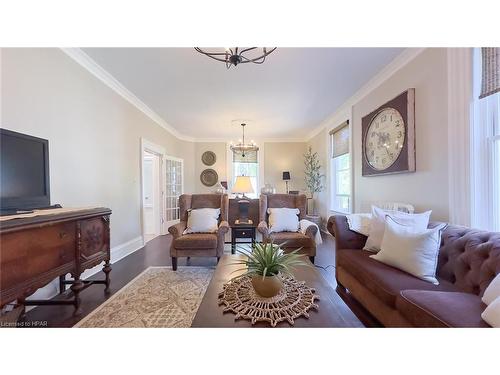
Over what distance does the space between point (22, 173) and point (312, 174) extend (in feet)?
18.7

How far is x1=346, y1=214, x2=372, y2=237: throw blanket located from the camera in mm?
2263

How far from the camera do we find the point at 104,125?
305cm

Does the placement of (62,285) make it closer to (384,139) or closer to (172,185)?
(172,185)

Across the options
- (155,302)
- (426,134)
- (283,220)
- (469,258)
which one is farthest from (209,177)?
(469,258)

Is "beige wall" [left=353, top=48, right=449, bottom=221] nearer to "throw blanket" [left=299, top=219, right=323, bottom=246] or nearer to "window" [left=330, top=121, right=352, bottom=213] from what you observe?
"throw blanket" [left=299, top=219, right=323, bottom=246]

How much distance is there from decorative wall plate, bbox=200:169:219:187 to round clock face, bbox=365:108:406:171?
15.2 ft

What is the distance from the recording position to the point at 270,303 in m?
1.19

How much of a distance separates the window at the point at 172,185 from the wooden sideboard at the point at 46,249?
10.9 ft

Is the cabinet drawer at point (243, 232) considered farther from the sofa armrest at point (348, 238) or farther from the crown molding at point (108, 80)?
the crown molding at point (108, 80)

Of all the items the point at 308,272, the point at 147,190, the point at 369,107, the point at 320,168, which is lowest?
the point at 308,272

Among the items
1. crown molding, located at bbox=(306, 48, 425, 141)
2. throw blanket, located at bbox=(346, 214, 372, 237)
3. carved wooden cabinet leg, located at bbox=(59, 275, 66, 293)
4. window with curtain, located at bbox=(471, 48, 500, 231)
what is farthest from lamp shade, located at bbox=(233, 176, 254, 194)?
window with curtain, located at bbox=(471, 48, 500, 231)
